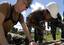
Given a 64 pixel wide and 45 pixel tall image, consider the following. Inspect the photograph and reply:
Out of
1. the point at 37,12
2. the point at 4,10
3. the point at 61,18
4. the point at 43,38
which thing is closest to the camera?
the point at 4,10

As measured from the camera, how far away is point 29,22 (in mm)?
1746

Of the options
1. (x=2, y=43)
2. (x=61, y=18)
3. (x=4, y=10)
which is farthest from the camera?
(x=61, y=18)

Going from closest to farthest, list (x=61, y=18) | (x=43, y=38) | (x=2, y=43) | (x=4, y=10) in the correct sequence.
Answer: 1. (x=2, y=43)
2. (x=4, y=10)
3. (x=43, y=38)
4. (x=61, y=18)

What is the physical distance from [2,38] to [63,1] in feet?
4.40

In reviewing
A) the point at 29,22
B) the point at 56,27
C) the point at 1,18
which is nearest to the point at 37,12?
the point at 29,22

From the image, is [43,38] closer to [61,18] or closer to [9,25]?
[61,18]

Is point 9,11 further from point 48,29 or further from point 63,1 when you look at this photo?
point 63,1

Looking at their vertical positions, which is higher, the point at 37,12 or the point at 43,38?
the point at 37,12

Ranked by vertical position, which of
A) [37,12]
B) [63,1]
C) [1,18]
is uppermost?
[63,1]

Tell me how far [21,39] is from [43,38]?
318mm

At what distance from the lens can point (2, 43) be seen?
0.93m

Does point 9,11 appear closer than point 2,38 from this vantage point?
No

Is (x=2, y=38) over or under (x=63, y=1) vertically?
under

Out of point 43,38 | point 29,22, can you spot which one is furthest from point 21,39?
point 43,38
